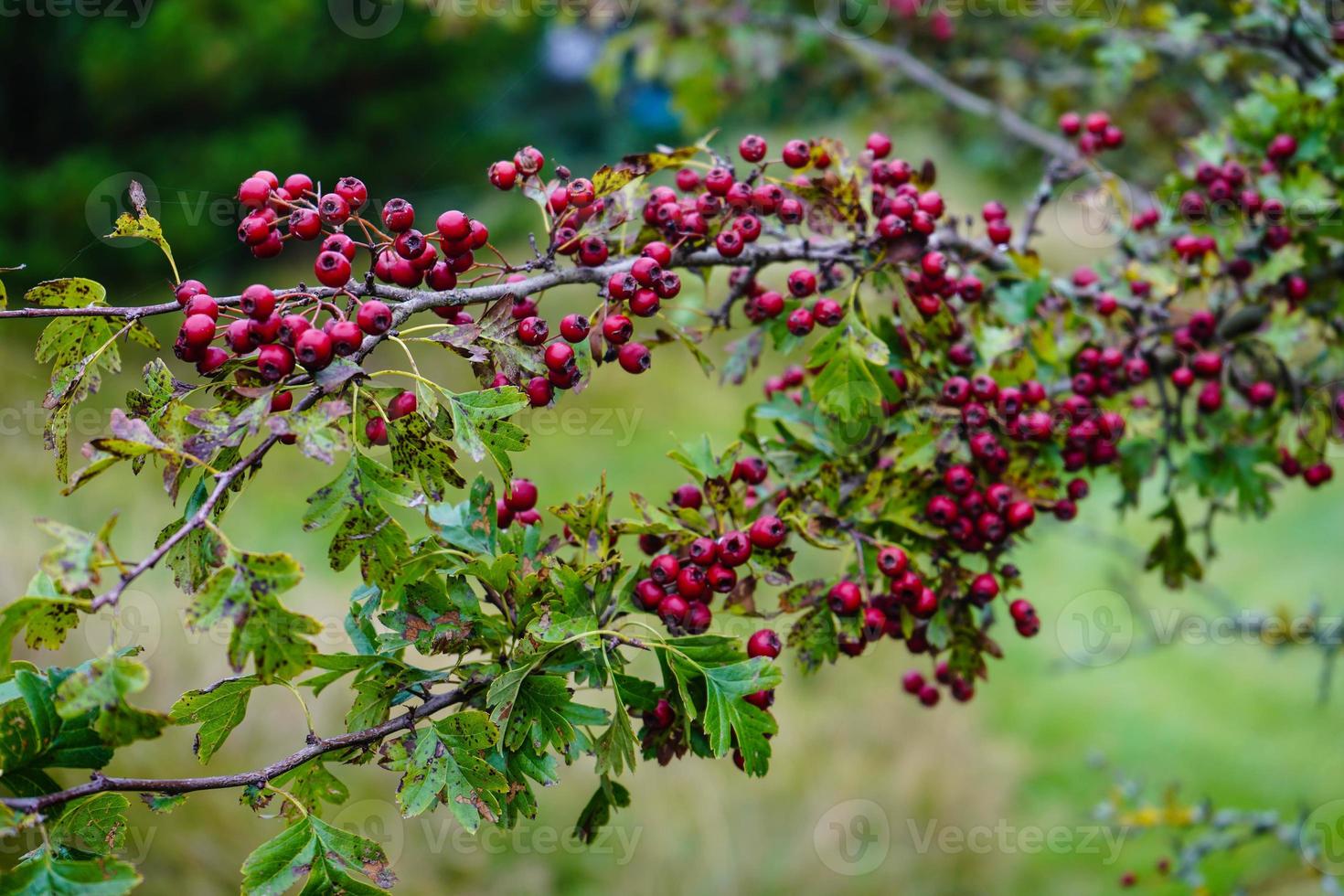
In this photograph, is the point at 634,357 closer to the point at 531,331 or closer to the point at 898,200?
the point at 531,331

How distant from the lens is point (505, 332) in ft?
3.36

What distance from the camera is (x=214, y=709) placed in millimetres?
1008

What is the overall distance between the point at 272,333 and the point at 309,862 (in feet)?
1.56

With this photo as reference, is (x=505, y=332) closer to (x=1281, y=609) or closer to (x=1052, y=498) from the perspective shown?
(x=1052, y=498)

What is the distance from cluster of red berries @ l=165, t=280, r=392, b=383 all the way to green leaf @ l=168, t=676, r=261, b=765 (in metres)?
0.30

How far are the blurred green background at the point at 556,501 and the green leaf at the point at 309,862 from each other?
21.8 inches

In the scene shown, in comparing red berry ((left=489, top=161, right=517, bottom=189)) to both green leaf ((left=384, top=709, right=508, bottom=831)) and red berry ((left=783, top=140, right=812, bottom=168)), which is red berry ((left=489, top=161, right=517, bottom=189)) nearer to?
red berry ((left=783, top=140, right=812, bottom=168))

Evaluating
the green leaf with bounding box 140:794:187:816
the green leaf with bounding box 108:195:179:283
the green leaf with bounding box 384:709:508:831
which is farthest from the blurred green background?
the green leaf with bounding box 384:709:508:831

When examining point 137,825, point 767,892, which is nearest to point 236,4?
point 137,825

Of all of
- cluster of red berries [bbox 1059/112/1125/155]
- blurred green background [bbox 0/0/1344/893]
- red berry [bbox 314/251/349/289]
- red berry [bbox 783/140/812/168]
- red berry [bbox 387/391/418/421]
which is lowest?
blurred green background [bbox 0/0/1344/893]

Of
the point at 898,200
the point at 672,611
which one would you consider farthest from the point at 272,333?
the point at 898,200

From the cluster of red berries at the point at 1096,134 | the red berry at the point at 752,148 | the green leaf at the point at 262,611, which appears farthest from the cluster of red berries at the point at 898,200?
the green leaf at the point at 262,611

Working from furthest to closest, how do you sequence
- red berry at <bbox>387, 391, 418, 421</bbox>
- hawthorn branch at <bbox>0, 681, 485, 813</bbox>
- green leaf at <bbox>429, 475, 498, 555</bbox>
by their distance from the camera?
green leaf at <bbox>429, 475, 498, 555</bbox> → red berry at <bbox>387, 391, 418, 421</bbox> → hawthorn branch at <bbox>0, 681, 485, 813</bbox>

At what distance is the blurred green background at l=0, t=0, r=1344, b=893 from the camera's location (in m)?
3.48
